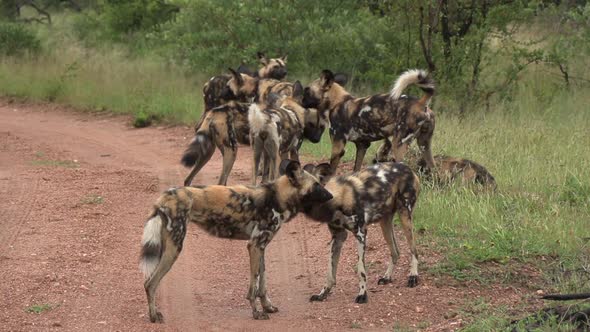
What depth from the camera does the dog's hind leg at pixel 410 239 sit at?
17.9 ft

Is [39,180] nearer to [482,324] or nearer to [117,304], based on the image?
[117,304]

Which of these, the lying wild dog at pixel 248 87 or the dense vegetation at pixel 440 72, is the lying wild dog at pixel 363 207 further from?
the lying wild dog at pixel 248 87

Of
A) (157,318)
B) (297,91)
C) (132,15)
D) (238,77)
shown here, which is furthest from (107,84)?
(157,318)

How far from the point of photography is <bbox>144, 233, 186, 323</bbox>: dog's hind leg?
15.5 ft

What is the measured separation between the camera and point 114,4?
18.4 m

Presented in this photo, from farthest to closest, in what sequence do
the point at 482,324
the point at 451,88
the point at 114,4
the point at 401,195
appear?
the point at 114,4
the point at 451,88
the point at 401,195
the point at 482,324

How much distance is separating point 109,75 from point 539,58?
5.97 metres

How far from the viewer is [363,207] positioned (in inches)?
210

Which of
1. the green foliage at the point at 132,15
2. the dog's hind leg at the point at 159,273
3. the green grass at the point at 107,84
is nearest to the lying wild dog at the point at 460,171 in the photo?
the dog's hind leg at the point at 159,273

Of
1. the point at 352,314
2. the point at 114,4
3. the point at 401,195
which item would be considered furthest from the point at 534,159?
the point at 114,4

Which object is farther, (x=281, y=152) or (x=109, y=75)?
(x=109, y=75)

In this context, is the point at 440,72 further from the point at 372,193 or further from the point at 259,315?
the point at 259,315

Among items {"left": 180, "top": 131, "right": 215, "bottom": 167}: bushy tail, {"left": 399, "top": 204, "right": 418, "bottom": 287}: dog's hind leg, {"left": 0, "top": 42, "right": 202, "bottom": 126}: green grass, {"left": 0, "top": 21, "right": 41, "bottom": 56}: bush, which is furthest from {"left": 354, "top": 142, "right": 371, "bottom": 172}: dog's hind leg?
{"left": 0, "top": 21, "right": 41, "bottom": 56}: bush

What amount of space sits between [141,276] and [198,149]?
1.98 metres
